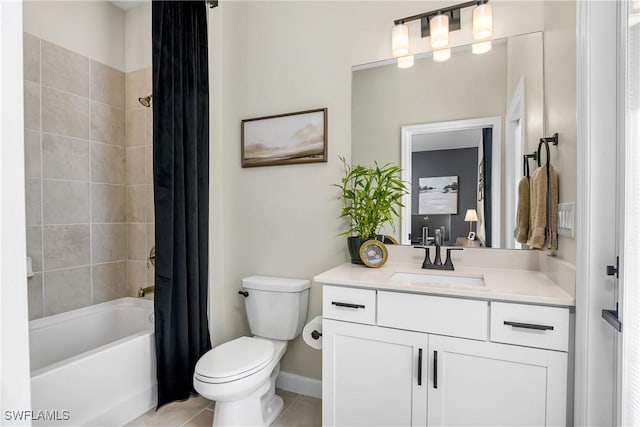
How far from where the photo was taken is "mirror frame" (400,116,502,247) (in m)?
1.71

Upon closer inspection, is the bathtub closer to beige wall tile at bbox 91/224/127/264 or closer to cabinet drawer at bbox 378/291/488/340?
beige wall tile at bbox 91/224/127/264

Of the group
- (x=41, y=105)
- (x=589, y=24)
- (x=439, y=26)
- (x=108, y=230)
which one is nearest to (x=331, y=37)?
(x=439, y=26)

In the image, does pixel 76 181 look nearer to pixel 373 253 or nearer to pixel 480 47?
pixel 373 253

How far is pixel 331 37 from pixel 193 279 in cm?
175

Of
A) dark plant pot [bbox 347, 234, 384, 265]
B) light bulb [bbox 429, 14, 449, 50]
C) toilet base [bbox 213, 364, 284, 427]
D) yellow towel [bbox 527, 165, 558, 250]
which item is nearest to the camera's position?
yellow towel [bbox 527, 165, 558, 250]

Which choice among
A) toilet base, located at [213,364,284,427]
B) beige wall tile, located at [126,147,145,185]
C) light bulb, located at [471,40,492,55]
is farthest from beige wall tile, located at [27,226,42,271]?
light bulb, located at [471,40,492,55]

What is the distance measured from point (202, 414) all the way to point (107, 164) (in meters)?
1.93

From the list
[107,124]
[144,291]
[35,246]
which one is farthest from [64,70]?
[144,291]

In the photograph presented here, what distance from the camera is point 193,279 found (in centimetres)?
203

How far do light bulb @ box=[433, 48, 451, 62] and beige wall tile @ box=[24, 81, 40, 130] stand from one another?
2.46m

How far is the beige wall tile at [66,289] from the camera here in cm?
213

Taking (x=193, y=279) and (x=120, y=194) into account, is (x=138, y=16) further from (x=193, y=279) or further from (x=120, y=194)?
(x=193, y=279)

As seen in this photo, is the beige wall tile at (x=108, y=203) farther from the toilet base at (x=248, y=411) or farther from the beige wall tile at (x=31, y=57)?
the toilet base at (x=248, y=411)

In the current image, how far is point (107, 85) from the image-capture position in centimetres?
252
